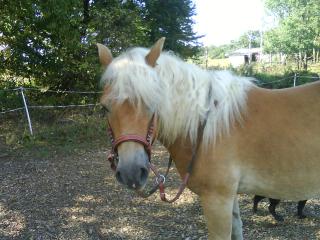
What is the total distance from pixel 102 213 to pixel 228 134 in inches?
96.2

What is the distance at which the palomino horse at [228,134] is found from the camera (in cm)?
213

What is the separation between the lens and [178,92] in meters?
2.14

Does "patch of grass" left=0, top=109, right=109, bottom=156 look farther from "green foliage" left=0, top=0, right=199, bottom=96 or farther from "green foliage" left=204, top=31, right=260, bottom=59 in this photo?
"green foliage" left=204, top=31, right=260, bottom=59

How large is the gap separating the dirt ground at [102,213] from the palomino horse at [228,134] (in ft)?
4.97

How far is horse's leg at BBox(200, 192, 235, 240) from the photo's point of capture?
2162 mm

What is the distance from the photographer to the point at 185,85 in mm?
2166

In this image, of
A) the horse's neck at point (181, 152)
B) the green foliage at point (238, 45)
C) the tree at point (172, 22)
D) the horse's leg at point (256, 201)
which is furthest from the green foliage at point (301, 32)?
the green foliage at point (238, 45)

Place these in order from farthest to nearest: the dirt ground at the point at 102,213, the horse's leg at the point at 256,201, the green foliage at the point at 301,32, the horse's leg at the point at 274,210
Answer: the green foliage at the point at 301,32, the horse's leg at the point at 256,201, the horse's leg at the point at 274,210, the dirt ground at the point at 102,213

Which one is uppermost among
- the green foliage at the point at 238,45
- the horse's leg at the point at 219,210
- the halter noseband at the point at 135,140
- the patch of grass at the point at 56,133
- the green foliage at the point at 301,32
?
the green foliage at the point at 238,45

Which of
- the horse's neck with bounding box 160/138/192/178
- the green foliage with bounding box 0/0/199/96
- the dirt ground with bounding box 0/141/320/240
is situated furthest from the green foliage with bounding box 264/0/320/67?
the horse's neck with bounding box 160/138/192/178

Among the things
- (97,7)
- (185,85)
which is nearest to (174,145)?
(185,85)

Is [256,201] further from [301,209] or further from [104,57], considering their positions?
[104,57]

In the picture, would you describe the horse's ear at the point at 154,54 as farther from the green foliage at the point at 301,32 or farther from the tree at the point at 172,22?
the green foliage at the point at 301,32

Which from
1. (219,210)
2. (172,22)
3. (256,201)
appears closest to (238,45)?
(172,22)
